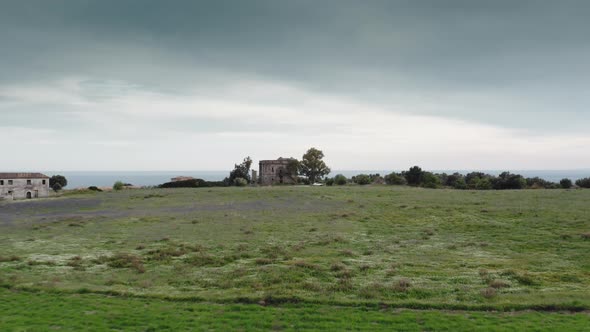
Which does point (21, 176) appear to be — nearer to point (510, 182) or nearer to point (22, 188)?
point (22, 188)

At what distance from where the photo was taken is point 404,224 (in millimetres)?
44375

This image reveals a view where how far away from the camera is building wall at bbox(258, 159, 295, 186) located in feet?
532

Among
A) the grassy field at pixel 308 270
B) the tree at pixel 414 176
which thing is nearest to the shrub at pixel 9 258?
the grassy field at pixel 308 270

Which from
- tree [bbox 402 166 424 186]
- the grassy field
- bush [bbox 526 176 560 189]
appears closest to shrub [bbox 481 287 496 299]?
the grassy field

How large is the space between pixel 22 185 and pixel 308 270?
11022cm

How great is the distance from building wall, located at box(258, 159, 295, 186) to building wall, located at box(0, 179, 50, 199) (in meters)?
76.2

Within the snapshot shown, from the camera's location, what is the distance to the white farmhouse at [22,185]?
10474cm

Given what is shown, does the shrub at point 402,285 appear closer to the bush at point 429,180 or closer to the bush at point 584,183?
the bush at point 429,180

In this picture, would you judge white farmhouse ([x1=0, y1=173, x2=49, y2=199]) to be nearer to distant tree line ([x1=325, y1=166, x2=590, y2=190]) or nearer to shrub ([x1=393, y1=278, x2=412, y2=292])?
distant tree line ([x1=325, y1=166, x2=590, y2=190])

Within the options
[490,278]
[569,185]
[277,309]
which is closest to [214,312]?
[277,309]

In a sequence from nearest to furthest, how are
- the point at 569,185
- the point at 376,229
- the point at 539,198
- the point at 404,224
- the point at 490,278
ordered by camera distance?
1. the point at 490,278
2. the point at 376,229
3. the point at 404,224
4. the point at 539,198
5. the point at 569,185

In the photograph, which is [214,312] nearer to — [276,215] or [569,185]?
[276,215]

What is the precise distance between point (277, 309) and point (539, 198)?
2358 inches

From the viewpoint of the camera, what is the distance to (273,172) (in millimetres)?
165625
